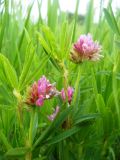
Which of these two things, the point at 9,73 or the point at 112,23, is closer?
the point at 9,73

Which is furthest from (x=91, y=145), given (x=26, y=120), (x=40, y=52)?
(x=40, y=52)

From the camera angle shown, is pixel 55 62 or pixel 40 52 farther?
pixel 40 52

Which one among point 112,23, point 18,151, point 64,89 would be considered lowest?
point 18,151

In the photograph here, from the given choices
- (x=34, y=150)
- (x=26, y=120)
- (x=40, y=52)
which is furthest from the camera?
(x=40, y=52)

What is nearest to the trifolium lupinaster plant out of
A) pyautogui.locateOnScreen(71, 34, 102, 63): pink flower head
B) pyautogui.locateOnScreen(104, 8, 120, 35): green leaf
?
pyautogui.locateOnScreen(71, 34, 102, 63): pink flower head

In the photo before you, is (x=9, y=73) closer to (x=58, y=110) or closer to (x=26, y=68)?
(x=26, y=68)

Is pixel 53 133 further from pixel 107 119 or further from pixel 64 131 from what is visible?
pixel 107 119

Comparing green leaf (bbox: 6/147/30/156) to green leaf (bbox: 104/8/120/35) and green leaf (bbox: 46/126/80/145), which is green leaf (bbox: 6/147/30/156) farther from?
green leaf (bbox: 104/8/120/35)

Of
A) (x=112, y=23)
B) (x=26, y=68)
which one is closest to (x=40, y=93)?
(x=26, y=68)
